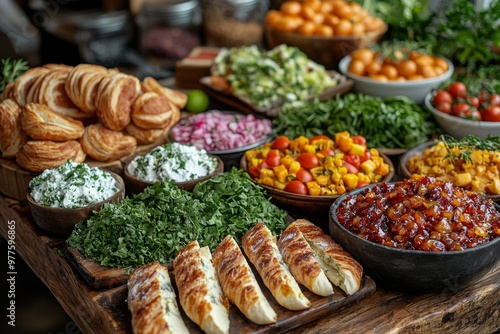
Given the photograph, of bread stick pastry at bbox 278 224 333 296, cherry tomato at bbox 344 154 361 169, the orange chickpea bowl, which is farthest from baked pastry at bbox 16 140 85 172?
the orange chickpea bowl

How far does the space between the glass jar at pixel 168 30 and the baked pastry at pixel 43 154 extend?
290 centimetres

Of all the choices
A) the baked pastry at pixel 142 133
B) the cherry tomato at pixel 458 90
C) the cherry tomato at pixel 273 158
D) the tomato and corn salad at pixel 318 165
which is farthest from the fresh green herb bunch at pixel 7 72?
the cherry tomato at pixel 458 90

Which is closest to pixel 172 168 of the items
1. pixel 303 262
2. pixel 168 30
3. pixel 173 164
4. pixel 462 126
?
pixel 173 164

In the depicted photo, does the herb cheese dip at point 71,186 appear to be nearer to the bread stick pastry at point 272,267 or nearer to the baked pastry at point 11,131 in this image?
the baked pastry at point 11,131

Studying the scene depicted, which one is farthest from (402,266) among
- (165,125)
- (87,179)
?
(165,125)

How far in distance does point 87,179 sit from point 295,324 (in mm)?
1241

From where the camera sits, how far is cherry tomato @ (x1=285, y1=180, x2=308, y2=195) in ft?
9.66

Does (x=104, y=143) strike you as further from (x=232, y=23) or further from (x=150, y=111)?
(x=232, y=23)

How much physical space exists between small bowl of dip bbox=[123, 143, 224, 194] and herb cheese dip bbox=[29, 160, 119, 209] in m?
0.14

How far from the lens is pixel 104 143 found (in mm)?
3287

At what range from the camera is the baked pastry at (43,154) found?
123 inches

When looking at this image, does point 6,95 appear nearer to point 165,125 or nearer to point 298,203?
Answer: point 165,125

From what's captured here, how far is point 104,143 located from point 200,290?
1420mm

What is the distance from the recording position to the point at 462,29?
4.46 m
